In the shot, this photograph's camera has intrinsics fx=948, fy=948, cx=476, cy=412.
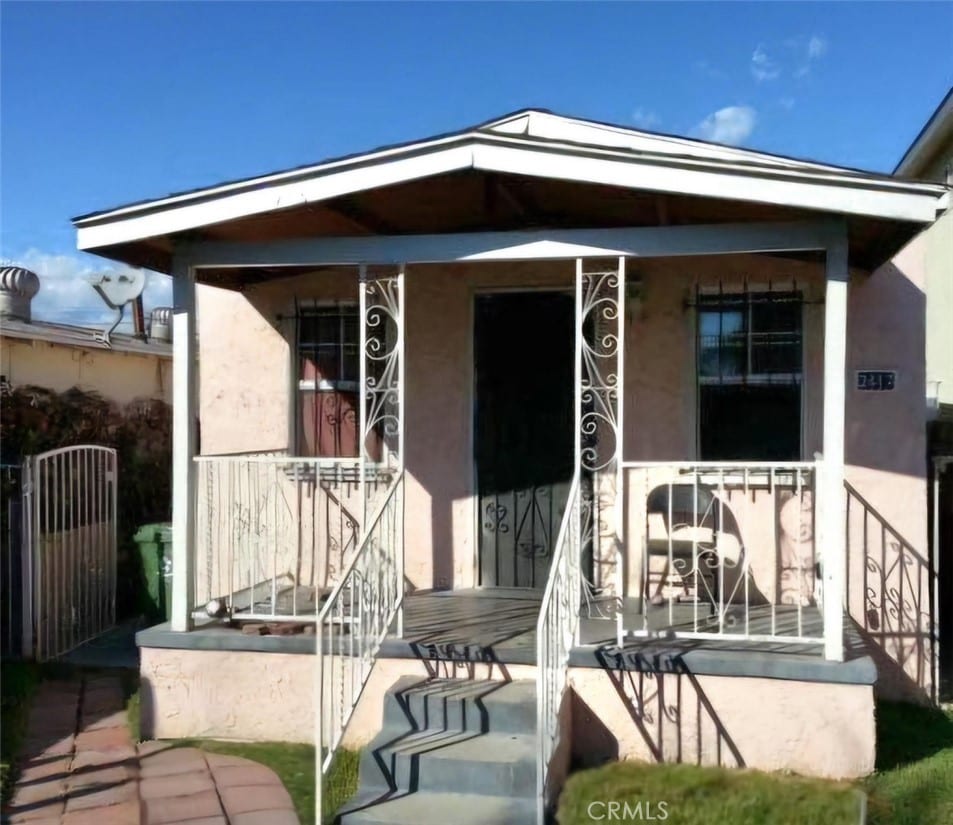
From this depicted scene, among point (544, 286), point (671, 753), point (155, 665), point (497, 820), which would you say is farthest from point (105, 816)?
point (544, 286)

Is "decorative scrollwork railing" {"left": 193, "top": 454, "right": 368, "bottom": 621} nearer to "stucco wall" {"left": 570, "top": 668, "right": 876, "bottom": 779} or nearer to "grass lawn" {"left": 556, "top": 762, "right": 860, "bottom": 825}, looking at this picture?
"stucco wall" {"left": 570, "top": 668, "right": 876, "bottom": 779}

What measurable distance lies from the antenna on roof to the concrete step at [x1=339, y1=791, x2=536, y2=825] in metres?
6.72

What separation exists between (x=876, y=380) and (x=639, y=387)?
156cm

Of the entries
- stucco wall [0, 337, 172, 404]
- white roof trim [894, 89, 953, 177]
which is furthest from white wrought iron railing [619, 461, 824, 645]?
stucco wall [0, 337, 172, 404]

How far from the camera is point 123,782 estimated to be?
4.93 m

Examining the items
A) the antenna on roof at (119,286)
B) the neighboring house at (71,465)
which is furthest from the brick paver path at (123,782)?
the antenna on roof at (119,286)

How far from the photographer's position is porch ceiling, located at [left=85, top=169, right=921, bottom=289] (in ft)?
16.6

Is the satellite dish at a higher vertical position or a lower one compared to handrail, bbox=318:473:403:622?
higher

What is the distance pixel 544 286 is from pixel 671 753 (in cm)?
321

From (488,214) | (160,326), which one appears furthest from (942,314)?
(160,326)

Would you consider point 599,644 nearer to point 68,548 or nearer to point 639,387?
point 639,387

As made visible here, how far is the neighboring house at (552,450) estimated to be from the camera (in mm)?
4816

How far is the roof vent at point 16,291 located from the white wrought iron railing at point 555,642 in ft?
23.5

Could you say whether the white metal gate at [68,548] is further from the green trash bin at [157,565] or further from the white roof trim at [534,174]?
the white roof trim at [534,174]
